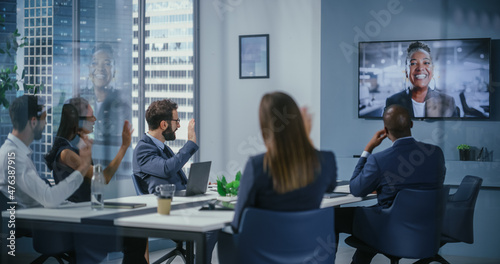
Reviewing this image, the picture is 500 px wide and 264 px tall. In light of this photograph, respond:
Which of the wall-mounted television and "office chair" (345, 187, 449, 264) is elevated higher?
the wall-mounted television

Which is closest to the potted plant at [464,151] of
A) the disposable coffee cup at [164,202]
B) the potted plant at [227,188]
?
the potted plant at [227,188]

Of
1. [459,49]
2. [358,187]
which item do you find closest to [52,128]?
[358,187]

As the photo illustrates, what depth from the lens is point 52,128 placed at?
2602 millimetres

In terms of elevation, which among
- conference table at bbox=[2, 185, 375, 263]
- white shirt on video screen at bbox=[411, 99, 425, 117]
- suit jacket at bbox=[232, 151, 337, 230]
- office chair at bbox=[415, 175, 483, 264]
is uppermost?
white shirt on video screen at bbox=[411, 99, 425, 117]

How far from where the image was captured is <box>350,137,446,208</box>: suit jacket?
11.2 feet

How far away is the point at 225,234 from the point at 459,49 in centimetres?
332

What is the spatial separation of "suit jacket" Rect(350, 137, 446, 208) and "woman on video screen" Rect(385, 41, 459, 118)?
6.27 ft

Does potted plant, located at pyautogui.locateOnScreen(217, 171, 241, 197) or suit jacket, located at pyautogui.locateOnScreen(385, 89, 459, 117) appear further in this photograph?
suit jacket, located at pyautogui.locateOnScreen(385, 89, 459, 117)

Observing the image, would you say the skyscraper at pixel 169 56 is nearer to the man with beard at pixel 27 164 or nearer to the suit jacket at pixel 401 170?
the suit jacket at pixel 401 170

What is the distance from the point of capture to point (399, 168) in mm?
3387

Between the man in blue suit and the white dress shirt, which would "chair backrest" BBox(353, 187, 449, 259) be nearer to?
the man in blue suit

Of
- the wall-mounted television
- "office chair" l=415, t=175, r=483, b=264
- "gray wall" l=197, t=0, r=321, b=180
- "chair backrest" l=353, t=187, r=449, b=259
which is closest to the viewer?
"chair backrest" l=353, t=187, r=449, b=259

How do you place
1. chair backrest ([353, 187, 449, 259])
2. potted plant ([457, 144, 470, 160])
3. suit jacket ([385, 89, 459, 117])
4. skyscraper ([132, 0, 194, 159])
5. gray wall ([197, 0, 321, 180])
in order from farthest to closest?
gray wall ([197, 0, 321, 180]), skyscraper ([132, 0, 194, 159]), suit jacket ([385, 89, 459, 117]), potted plant ([457, 144, 470, 160]), chair backrest ([353, 187, 449, 259])

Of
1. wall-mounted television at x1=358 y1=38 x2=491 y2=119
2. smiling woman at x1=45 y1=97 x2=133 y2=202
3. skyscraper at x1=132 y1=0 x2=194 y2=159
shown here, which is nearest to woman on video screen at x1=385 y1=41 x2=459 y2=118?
wall-mounted television at x1=358 y1=38 x2=491 y2=119
